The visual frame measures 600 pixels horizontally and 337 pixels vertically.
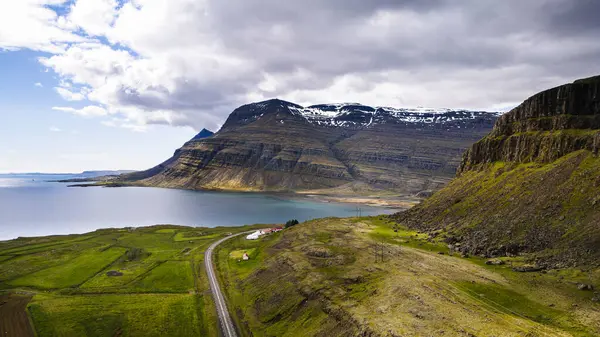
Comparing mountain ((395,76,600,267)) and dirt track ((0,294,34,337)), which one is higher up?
mountain ((395,76,600,267))

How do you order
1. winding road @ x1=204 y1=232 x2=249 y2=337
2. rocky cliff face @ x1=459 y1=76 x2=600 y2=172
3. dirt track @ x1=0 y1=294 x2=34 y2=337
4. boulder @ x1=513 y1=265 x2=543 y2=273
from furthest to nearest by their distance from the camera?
Answer: 1. rocky cliff face @ x1=459 y1=76 x2=600 y2=172
2. boulder @ x1=513 y1=265 x2=543 y2=273
3. winding road @ x1=204 y1=232 x2=249 y2=337
4. dirt track @ x1=0 y1=294 x2=34 y2=337

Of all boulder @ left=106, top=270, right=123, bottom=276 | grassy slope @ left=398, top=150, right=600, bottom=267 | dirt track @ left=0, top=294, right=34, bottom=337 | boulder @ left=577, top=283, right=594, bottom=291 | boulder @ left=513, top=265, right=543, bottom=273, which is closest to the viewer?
boulder @ left=577, top=283, right=594, bottom=291

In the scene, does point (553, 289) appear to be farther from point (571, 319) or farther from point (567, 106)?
point (567, 106)

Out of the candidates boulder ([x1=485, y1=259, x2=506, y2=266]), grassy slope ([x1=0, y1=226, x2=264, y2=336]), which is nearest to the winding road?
grassy slope ([x1=0, y1=226, x2=264, y2=336])

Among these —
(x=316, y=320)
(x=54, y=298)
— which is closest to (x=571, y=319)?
(x=316, y=320)

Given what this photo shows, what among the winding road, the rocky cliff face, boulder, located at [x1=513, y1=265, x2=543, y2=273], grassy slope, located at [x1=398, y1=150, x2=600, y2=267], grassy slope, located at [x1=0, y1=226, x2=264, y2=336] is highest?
the rocky cliff face

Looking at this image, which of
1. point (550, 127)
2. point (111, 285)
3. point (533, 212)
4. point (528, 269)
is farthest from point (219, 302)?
point (550, 127)

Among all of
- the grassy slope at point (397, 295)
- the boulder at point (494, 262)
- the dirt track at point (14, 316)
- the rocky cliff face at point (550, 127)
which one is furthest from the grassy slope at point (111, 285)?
the rocky cliff face at point (550, 127)

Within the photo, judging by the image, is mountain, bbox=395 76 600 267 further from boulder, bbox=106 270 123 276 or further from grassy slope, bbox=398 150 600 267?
boulder, bbox=106 270 123 276
